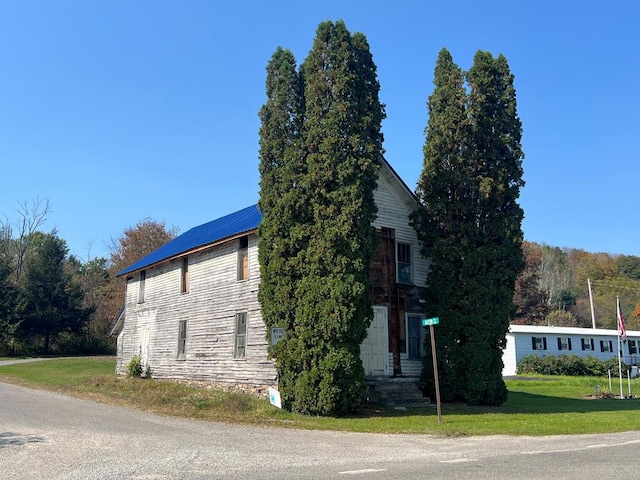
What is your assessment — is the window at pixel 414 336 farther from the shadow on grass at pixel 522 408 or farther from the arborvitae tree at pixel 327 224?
the arborvitae tree at pixel 327 224

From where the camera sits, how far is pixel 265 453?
403 inches

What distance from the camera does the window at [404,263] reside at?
2158 cm

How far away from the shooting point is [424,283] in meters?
22.0

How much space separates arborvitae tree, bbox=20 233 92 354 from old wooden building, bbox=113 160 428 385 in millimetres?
28538

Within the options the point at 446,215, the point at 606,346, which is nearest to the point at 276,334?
the point at 446,215

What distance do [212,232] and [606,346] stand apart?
3533cm

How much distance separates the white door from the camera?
19531 mm

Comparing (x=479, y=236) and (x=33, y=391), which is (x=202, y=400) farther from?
(x=479, y=236)

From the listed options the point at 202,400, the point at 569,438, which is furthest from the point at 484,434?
the point at 202,400

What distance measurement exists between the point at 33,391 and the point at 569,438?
60.3 ft

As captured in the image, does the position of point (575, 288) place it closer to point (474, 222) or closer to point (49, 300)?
point (49, 300)

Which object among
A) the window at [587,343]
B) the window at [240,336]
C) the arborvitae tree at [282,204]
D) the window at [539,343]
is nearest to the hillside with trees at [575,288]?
the window at [587,343]

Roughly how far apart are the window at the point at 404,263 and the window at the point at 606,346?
102 feet

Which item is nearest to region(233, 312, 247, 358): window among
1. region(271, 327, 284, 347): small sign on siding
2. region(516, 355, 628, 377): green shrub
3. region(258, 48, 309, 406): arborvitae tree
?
region(258, 48, 309, 406): arborvitae tree
